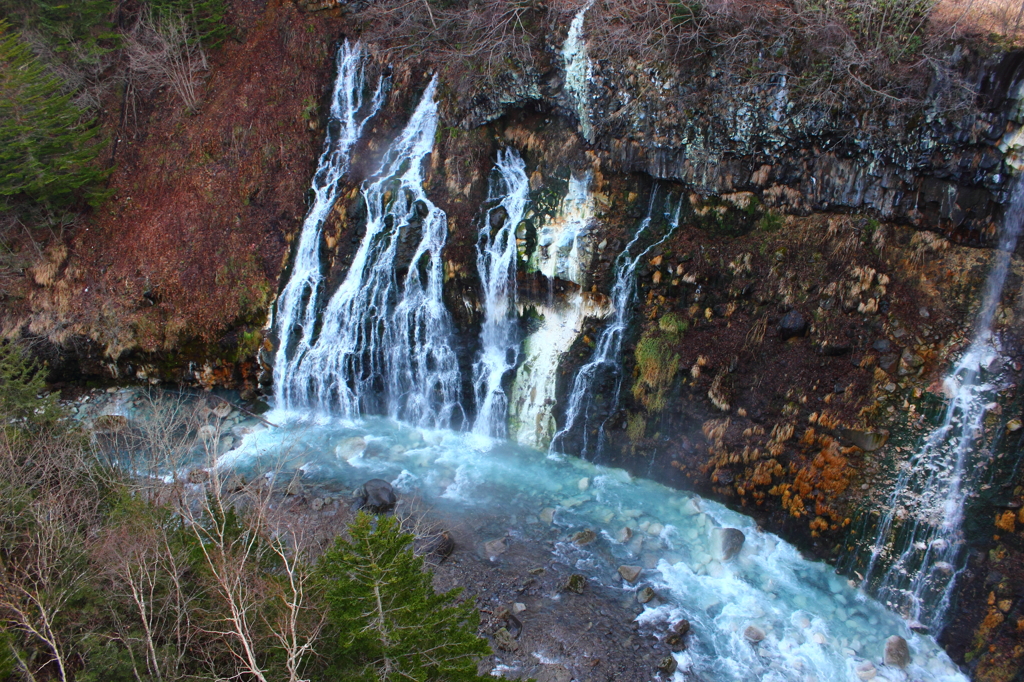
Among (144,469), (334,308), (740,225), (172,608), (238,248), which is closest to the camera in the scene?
(172,608)

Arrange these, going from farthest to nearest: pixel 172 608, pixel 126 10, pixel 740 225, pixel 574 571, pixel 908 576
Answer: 1. pixel 126 10
2. pixel 740 225
3. pixel 574 571
4. pixel 908 576
5. pixel 172 608

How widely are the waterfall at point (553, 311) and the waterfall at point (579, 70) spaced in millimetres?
1496

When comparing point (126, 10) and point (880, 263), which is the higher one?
point (126, 10)

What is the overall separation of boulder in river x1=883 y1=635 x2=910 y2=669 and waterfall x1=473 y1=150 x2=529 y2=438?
916cm

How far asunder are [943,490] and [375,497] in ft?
36.1

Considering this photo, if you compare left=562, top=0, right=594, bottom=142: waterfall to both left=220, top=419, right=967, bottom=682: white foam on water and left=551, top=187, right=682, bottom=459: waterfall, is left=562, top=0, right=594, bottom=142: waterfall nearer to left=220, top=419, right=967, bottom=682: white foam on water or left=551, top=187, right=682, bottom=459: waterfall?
left=551, top=187, right=682, bottom=459: waterfall

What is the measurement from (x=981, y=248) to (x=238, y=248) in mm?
18441

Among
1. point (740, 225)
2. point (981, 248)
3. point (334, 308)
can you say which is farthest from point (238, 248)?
point (981, 248)

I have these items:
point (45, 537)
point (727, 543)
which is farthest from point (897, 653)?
point (45, 537)

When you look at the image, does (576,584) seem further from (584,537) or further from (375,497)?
(375,497)

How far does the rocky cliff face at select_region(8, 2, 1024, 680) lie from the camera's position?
11391mm

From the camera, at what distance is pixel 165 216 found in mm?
19359

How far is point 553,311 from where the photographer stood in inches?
618

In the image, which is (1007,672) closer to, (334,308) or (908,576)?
(908,576)
